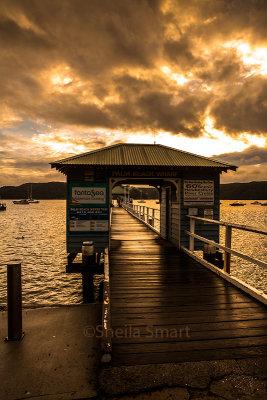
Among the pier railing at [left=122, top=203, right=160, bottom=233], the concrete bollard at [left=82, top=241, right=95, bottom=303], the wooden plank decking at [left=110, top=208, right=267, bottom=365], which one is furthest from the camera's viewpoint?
the pier railing at [left=122, top=203, right=160, bottom=233]

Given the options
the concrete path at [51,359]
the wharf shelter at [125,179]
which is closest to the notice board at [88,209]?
the wharf shelter at [125,179]

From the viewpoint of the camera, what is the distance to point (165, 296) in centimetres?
565

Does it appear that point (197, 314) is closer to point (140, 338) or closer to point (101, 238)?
point (140, 338)

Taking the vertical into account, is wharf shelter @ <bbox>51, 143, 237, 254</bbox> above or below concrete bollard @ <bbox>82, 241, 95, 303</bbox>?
above

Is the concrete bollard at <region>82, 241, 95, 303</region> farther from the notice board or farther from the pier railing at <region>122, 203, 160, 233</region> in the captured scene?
the pier railing at <region>122, 203, 160, 233</region>

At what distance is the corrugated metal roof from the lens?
10.6 meters

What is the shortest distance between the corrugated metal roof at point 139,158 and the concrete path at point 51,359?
21.1ft

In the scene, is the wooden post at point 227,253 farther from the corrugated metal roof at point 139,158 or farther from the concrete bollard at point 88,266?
the corrugated metal roof at point 139,158

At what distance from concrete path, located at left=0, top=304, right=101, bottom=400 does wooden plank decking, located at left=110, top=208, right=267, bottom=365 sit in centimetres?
53

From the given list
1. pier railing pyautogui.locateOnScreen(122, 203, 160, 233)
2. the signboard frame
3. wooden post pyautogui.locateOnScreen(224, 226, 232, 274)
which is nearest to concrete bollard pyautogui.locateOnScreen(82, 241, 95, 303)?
wooden post pyautogui.locateOnScreen(224, 226, 232, 274)

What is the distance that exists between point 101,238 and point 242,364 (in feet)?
26.1

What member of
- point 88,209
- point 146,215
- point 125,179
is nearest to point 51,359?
point 88,209

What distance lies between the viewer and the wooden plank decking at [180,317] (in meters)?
3.61

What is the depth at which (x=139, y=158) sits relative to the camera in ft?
37.7
